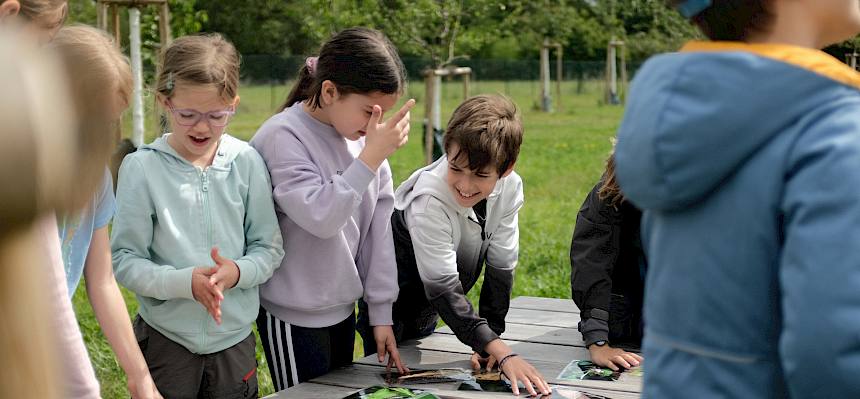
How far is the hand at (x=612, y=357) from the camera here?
3.29 metres

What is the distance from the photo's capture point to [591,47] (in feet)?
142

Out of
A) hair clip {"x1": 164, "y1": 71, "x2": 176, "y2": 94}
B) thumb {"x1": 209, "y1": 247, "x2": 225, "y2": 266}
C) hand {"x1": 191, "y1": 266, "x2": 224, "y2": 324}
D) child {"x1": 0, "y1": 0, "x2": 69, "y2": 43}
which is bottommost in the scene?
hand {"x1": 191, "y1": 266, "x2": 224, "y2": 324}

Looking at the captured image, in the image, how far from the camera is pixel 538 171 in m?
13.3

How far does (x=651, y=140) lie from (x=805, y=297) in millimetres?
275

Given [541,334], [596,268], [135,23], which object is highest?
[135,23]

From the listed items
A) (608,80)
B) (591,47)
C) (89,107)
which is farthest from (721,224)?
(591,47)

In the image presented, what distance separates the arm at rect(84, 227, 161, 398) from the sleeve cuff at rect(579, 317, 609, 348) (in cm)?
154

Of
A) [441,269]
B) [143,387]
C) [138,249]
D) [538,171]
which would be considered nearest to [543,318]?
[441,269]

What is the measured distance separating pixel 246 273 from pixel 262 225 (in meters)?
0.19

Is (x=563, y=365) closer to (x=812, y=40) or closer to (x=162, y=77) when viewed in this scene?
(x=162, y=77)

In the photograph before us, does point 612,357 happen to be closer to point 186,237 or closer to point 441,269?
point 441,269

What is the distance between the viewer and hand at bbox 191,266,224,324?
2689 millimetres

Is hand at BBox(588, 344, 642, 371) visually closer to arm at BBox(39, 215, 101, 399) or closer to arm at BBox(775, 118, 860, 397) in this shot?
arm at BBox(39, 215, 101, 399)

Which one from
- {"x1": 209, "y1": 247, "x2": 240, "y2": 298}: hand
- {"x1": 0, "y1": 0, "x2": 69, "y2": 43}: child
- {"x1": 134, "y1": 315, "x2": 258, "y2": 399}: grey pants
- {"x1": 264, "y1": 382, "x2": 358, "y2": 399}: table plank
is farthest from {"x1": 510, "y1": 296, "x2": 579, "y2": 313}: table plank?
{"x1": 0, "y1": 0, "x2": 69, "y2": 43}: child
